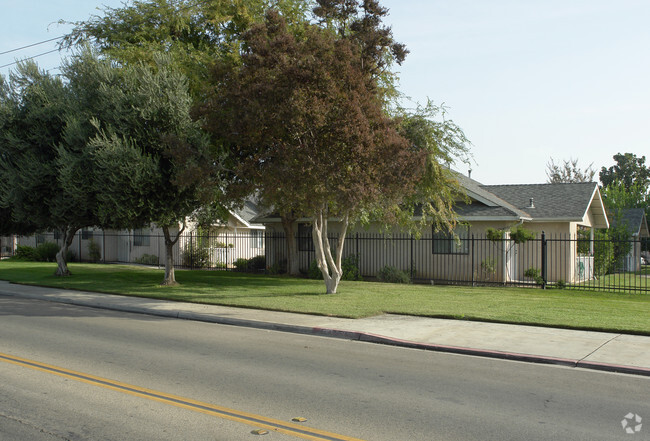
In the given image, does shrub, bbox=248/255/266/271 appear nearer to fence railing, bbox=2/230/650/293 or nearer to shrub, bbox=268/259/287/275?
fence railing, bbox=2/230/650/293

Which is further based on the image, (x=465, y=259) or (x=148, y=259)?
(x=148, y=259)

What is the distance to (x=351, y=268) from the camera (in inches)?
946

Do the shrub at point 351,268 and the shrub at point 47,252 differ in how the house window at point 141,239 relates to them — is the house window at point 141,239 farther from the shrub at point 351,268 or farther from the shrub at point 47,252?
the shrub at point 351,268

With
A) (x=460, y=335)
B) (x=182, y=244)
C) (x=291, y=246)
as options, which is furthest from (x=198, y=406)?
(x=182, y=244)

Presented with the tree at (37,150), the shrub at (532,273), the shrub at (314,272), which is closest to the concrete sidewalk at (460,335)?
the tree at (37,150)

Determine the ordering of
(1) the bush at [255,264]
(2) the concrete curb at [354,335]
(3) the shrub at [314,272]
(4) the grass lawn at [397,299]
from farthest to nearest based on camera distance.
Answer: (1) the bush at [255,264] → (3) the shrub at [314,272] → (4) the grass lawn at [397,299] → (2) the concrete curb at [354,335]

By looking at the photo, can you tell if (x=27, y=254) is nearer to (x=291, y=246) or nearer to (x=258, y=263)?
(x=258, y=263)

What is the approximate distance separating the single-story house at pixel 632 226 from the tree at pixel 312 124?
924 inches

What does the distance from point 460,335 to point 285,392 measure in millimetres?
5147

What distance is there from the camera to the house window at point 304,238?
26.3 metres

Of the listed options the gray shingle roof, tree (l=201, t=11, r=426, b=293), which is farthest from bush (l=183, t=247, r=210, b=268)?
tree (l=201, t=11, r=426, b=293)

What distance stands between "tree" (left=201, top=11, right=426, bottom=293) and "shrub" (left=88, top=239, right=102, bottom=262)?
72.8 feet

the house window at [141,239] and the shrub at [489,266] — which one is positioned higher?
the house window at [141,239]

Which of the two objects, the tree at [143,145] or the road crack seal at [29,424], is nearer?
the road crack seal at [29,424]
